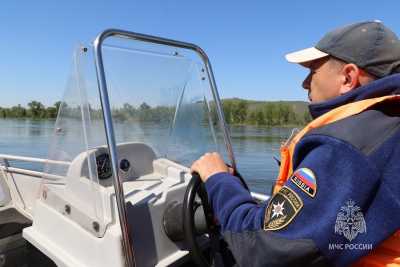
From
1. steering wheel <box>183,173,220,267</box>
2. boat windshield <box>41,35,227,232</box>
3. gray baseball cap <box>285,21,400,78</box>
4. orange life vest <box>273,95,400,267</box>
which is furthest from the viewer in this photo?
boat windshield <box>41,35,227,232</box>

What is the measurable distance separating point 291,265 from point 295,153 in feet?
1.10

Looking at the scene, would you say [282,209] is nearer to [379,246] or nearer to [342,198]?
[342,198]

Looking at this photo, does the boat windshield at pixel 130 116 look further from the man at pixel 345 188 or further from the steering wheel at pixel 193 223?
the man at pixel 345 188

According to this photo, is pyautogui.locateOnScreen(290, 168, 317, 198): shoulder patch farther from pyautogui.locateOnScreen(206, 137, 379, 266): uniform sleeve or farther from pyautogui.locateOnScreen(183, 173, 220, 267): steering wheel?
pyautogui.locateOnScreen(183, 173, 220, 267): steering wheel

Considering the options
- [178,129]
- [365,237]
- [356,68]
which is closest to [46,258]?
[178,129]

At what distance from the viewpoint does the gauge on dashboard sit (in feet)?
5.88

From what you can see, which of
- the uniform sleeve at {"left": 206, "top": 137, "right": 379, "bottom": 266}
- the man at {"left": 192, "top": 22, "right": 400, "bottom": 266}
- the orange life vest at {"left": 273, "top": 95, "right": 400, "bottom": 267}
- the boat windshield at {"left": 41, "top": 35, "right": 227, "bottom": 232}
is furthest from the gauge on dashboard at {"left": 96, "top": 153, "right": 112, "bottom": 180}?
the orange life vest at {"left": 273, "top": 95, "right": 400, "bottom": 267}

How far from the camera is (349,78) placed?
1246 millimetres

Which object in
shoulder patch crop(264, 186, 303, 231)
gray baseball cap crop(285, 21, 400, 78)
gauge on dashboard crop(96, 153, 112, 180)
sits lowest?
shoulder patch crop(264, 186, 303, 231)

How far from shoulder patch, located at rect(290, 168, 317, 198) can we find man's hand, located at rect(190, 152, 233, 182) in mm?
394

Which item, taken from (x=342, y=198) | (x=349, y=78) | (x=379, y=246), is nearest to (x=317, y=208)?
(x=342, y=198)

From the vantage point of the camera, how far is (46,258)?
1.91 meters

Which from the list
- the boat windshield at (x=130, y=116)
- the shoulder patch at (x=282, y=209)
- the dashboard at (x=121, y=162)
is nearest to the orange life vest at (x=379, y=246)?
the shoulder patch at (x=282, y=209)

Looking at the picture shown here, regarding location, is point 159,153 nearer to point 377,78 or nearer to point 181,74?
point 181,74
